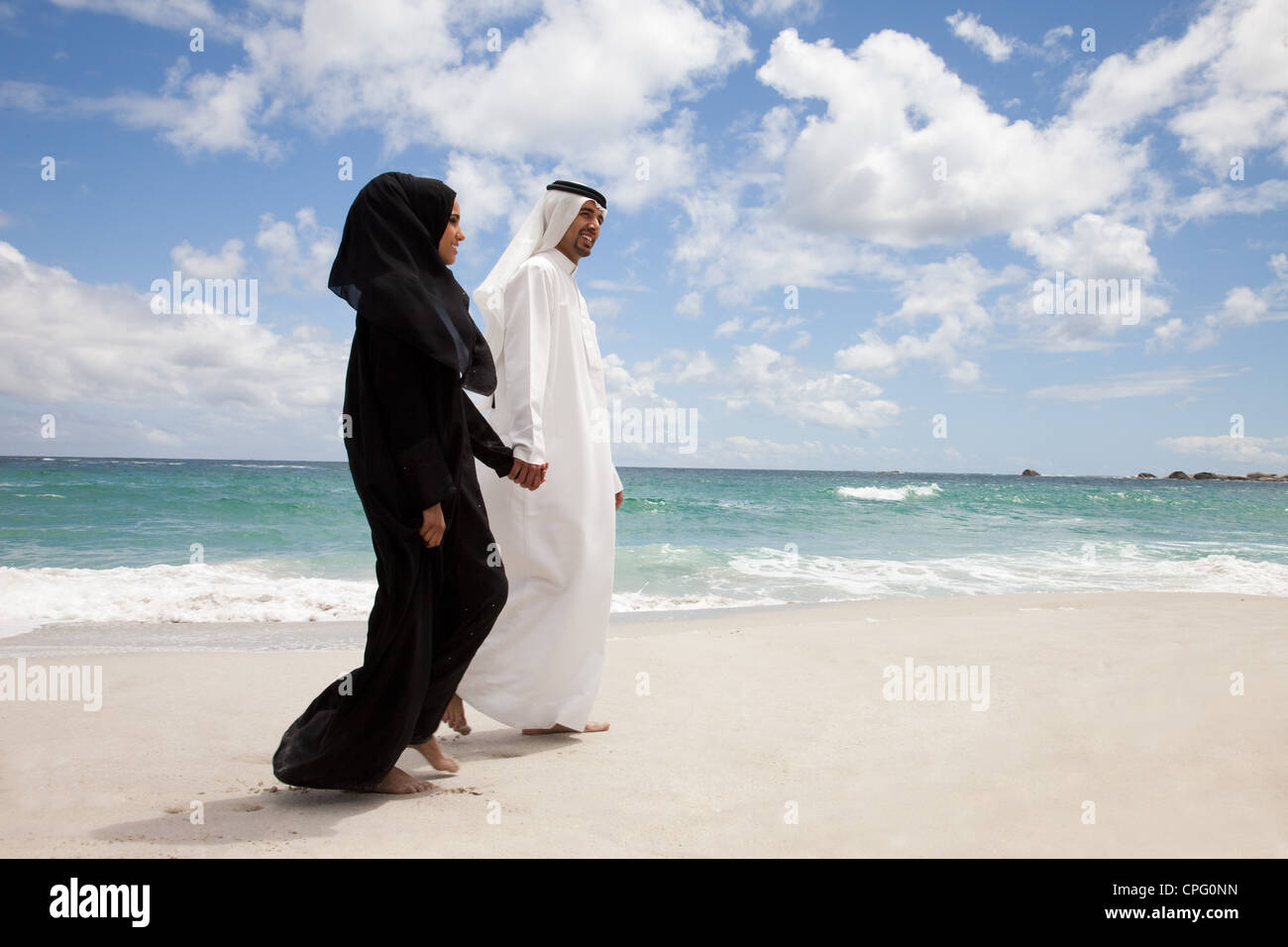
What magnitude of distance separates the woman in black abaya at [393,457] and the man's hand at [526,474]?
0.33m

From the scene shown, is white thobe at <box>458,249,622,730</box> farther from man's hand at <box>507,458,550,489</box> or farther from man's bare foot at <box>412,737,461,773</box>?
man's bare foot at <box>412,737,461,773</box>

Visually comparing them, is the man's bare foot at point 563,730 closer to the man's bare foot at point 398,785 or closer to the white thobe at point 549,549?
the white thobe at point 549,549

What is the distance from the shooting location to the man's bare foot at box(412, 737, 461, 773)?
2.78 m

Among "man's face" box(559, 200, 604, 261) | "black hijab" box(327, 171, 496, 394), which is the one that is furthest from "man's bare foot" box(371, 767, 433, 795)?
"man's face" box(559, 200, 604, 261)

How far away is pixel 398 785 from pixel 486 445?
3.59 feet

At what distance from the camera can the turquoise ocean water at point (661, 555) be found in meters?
7.95

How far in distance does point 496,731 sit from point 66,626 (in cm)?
495

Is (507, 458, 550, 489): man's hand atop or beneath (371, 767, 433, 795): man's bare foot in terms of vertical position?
atop

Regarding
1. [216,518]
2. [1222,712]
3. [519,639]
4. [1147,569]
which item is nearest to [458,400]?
[519,639]

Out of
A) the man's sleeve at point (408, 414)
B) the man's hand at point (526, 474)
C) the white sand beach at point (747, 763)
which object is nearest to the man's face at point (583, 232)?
the man's hand at point (526, 474)

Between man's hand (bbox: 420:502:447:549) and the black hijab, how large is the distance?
423 millimetres

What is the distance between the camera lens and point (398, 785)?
256cm
